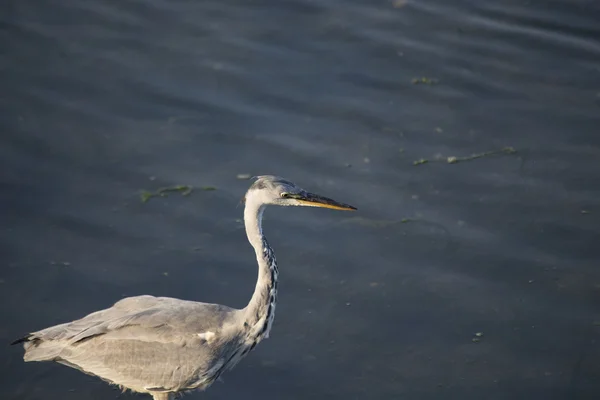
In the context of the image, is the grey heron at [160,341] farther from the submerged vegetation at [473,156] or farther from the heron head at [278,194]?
the submerged vegetation at [473,156]

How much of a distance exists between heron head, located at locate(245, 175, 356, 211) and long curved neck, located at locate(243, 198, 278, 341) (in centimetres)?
7

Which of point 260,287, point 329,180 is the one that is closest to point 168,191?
point 329,180

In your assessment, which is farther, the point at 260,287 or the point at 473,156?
the point at 473,156

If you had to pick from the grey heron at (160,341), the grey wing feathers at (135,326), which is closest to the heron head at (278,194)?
the grey heron at (160,341)

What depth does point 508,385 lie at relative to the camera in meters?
6.77

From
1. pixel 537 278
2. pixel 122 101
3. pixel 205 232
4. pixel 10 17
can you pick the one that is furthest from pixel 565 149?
pixel 10 17

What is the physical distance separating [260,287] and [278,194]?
0.74 metres

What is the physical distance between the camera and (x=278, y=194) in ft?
21.6

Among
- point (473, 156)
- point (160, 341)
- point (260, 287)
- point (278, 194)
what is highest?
point (278, 194)

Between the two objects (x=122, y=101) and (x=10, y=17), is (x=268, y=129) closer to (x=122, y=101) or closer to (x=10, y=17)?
(x=122, y=101)

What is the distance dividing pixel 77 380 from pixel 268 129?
12.6 feet

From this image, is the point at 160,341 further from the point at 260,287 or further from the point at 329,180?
the point at 329,180

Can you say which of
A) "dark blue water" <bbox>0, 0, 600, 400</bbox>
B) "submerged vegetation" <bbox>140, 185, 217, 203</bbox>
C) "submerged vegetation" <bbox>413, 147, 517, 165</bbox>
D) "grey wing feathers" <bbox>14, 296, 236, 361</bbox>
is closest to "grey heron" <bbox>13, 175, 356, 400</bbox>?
"grey wing feathers" <bbox>14, 296, 236, 361</bbox>

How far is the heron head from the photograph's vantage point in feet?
21.5
